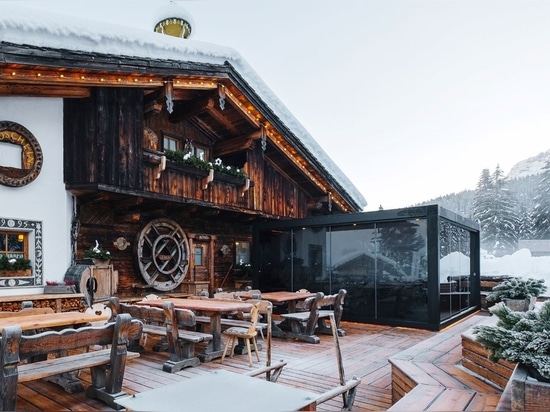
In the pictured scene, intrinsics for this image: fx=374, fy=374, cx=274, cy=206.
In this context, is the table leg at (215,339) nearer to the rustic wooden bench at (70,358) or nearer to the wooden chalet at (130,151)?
the rustic wooden bench at (70,358)

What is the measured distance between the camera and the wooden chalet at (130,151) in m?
6.24

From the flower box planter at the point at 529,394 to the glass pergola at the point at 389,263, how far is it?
555 cm

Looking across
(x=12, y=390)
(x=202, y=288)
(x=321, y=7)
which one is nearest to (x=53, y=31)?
(x=321, y=7)

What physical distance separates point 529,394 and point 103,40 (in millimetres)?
7155

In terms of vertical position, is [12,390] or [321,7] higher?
[321,7]

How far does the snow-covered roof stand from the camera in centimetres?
529

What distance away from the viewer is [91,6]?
10.4 meters

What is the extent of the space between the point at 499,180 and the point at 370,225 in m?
18.7

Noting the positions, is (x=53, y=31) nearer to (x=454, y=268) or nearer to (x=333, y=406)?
(x=333, y=406)

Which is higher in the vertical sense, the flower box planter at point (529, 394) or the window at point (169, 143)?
the window at point (169, 143)

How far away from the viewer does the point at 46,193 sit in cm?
686

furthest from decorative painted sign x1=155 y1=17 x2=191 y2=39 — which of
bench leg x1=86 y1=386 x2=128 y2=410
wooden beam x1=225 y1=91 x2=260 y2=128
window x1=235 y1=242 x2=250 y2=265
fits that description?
bench leg x1=86 y1=386 x2=128 y2=410

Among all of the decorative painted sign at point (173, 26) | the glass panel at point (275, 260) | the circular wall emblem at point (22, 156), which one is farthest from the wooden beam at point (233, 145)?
the circular wall emblem at point (22, 156)

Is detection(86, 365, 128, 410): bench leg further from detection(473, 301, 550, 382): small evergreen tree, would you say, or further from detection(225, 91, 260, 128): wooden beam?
detection(225, 91, 260, 128): wooden beam
